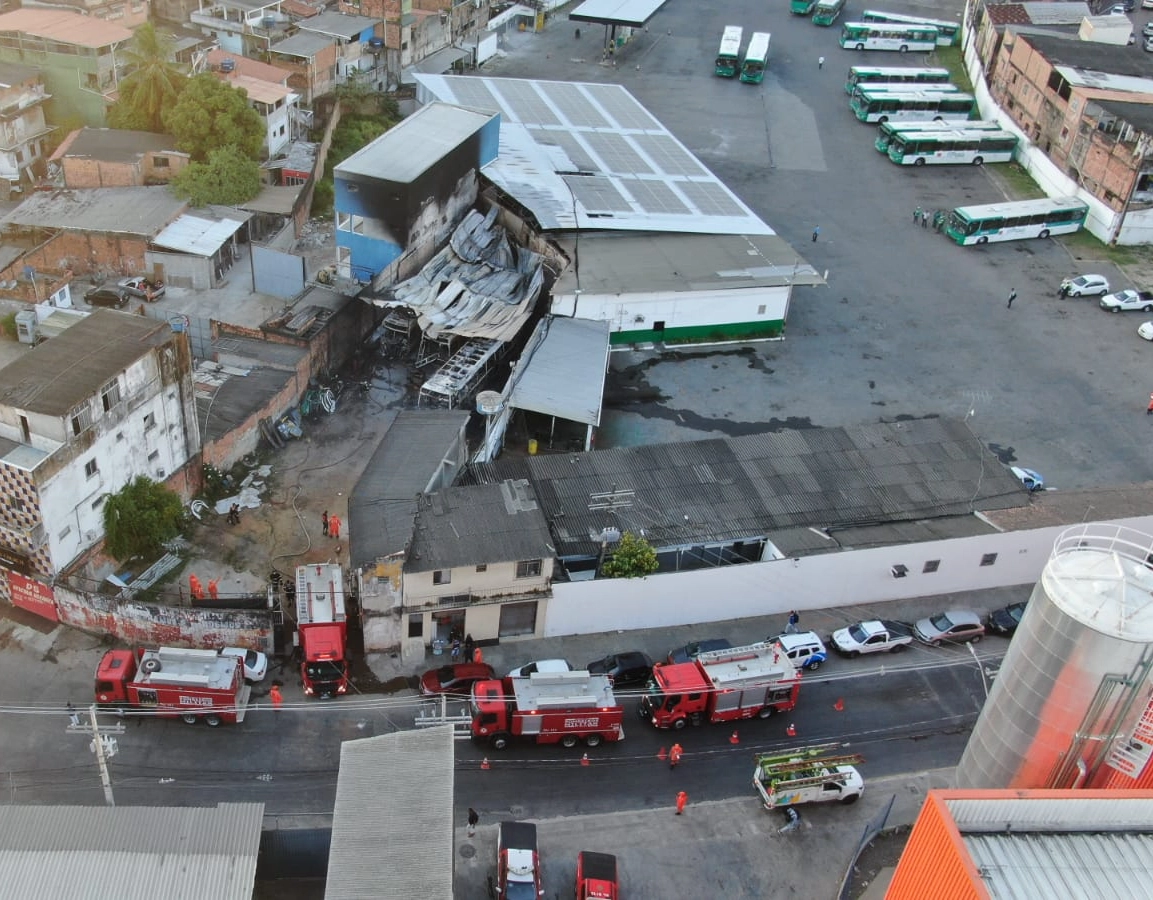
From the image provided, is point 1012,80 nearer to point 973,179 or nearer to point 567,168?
point 973,179

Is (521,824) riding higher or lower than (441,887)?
lower

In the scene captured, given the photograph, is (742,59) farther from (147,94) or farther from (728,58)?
(147,94)

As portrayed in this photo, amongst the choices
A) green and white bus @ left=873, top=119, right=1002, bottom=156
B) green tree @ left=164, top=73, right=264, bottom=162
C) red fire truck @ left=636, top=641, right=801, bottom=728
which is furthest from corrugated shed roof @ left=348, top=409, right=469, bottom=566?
green and white bus @ left=873, top=119, right=1002, bottom=156

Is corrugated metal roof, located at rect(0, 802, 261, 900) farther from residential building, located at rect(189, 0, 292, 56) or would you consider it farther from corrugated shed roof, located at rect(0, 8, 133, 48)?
residential building, located at rect(189, 0, 292, 56)

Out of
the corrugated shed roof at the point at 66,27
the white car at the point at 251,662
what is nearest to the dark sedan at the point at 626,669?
the white car at the point at 251,662

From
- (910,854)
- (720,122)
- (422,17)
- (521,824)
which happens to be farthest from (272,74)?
(910,854)
